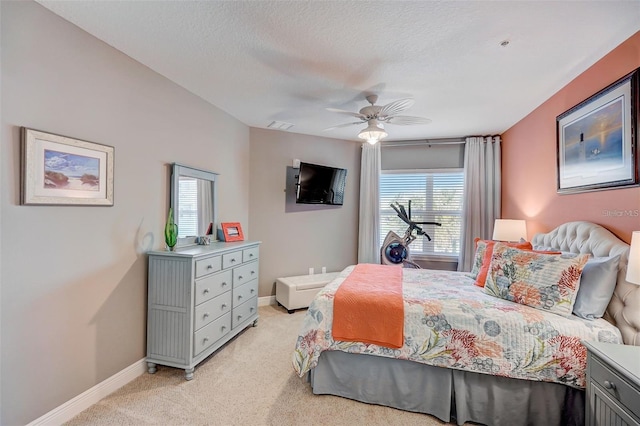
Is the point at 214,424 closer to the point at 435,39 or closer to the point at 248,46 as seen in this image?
the point at 248,46

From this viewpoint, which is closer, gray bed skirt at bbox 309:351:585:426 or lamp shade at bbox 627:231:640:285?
lamp shade at bbox 627:231:640:285

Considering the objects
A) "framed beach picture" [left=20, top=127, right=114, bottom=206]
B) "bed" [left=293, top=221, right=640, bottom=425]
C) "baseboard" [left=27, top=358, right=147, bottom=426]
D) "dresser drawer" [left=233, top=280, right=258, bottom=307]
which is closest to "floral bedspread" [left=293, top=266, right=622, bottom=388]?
"bed" [left=293, top=221, right=640, bottom=425]

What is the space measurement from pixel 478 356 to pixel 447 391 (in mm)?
329

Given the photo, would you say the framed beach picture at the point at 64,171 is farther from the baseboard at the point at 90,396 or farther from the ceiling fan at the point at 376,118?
the ceiling fan at the point at 376,118

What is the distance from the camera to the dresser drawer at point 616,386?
117 centimetres

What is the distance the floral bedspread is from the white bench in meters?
1.66

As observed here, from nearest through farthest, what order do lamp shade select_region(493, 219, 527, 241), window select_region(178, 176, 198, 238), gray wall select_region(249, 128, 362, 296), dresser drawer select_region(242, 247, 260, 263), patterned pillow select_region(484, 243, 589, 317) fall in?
patterned pillow select_region(484, 243, 589, 317)
window select_region(178, 176, 198, 238)
dresser drawer select_region(242, 247, 260, 263)
lamp shade select_region(493, 219, 527, 241)
gray wall select_region(249, 128, 362, 296)

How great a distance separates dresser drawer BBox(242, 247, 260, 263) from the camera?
10.0ft

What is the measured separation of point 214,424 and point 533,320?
212 cm

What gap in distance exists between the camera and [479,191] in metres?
4.15

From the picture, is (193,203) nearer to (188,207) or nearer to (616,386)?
(188,207)

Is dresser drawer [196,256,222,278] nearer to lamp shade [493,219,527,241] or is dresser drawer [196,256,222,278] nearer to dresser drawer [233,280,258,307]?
dresser drawer [233,280,258,307]

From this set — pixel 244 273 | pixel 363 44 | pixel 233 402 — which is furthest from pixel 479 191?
pixel 233 402

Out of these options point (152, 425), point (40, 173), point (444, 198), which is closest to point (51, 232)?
point (40, 173)
